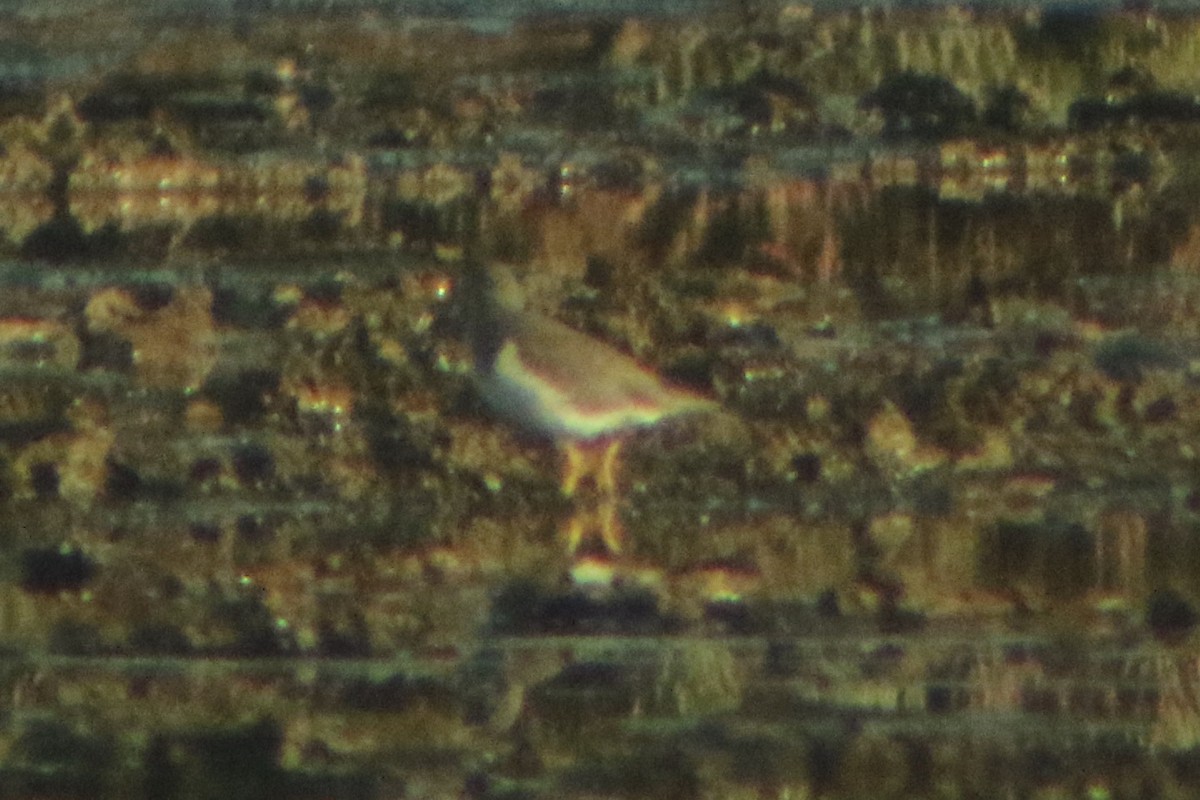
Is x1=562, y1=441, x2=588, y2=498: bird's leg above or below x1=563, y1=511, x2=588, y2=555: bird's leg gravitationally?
above

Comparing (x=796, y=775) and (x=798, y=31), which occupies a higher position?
(x=798, y=31)

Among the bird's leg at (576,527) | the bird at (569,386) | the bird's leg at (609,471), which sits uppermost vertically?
the bird at (569,386)

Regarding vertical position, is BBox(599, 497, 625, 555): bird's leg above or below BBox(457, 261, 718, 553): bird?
below

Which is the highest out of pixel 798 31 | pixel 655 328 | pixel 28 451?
pixel 798 31

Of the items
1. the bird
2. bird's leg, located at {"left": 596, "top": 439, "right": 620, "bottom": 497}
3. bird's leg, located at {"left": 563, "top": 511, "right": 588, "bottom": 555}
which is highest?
the bird

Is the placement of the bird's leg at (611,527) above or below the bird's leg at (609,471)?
below

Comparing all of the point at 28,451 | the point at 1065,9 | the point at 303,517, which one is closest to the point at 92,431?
the point at 28,451

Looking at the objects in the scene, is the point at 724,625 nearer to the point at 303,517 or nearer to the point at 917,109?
the point at 303,517
